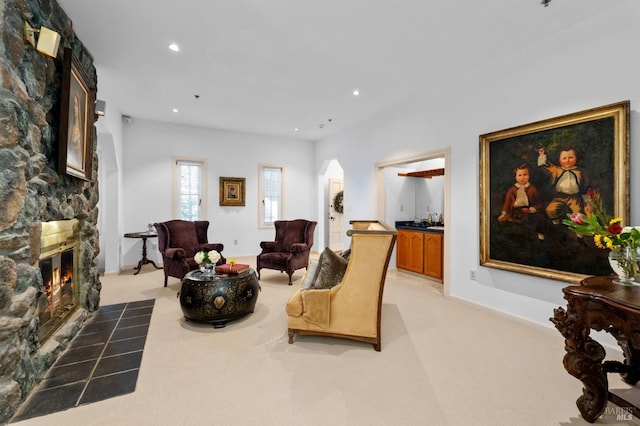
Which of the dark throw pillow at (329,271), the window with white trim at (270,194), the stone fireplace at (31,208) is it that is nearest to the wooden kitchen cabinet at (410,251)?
the dark throw pillow at (329,271)

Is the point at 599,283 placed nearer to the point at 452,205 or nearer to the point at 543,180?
the point at 543,180

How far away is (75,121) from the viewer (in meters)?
2.53

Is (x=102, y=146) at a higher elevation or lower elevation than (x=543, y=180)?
higher

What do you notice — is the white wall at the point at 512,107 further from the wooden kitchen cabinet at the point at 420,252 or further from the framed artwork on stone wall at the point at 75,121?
the framed artwork on stone wall at the point at 75,121

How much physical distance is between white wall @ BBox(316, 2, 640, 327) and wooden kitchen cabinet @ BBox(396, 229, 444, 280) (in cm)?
74

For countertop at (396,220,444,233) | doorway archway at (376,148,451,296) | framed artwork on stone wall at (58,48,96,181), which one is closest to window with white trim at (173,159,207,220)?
framed artwork on stone wall at (58,48,96,181)

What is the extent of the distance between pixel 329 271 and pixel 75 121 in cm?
260

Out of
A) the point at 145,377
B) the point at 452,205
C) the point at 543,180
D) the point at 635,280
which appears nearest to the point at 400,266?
the point at 452,205

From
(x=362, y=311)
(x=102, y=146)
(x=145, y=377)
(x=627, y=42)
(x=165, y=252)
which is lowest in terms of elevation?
(x=145, y=377)

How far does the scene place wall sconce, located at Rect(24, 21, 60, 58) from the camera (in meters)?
1.84

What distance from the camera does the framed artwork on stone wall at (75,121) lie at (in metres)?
2.24

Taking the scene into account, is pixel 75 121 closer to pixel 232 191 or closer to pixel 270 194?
pixel 232 191

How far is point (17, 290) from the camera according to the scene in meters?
1.74

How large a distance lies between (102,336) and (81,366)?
0.54m
